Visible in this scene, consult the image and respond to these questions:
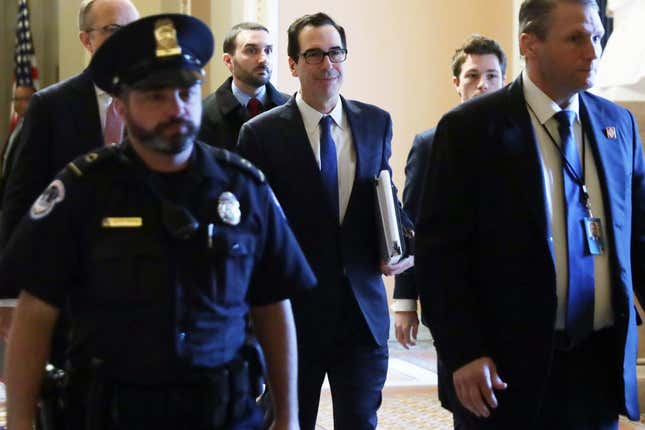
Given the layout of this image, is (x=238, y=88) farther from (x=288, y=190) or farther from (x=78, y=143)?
(x=78, y=143)

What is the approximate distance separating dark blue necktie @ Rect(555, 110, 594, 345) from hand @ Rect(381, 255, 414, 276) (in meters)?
1.04

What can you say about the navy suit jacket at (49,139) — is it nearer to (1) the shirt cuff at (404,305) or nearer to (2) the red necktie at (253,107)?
(1) the shirt cuff at (404,305)

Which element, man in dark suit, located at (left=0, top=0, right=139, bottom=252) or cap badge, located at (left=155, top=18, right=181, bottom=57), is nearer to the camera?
cap badge, located at (left=155, top=18, right=181, bottom=57)

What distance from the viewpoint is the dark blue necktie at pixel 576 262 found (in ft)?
9.33

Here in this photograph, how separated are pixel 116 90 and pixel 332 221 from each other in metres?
1.50

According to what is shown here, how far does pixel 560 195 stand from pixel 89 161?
46.9 inches

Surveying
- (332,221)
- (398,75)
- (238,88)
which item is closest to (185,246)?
(332,221)

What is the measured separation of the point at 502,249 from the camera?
2.87m

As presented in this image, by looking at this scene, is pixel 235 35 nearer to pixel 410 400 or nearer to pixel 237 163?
pixel 410 400

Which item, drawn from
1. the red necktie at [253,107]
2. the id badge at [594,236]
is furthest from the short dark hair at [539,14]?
the red necktie at [253,107]

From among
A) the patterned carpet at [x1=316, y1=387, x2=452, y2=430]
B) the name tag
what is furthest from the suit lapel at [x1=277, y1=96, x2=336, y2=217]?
the patterned carpet at [x1=316, y1=387, x2=452, y2=430]

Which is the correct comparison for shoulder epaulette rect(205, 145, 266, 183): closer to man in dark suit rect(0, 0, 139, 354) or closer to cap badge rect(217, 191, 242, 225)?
cap badge rect(217, 191, 242, 225)

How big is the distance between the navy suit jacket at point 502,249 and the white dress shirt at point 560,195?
23mm

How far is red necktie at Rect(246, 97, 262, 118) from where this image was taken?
4.84 metres
